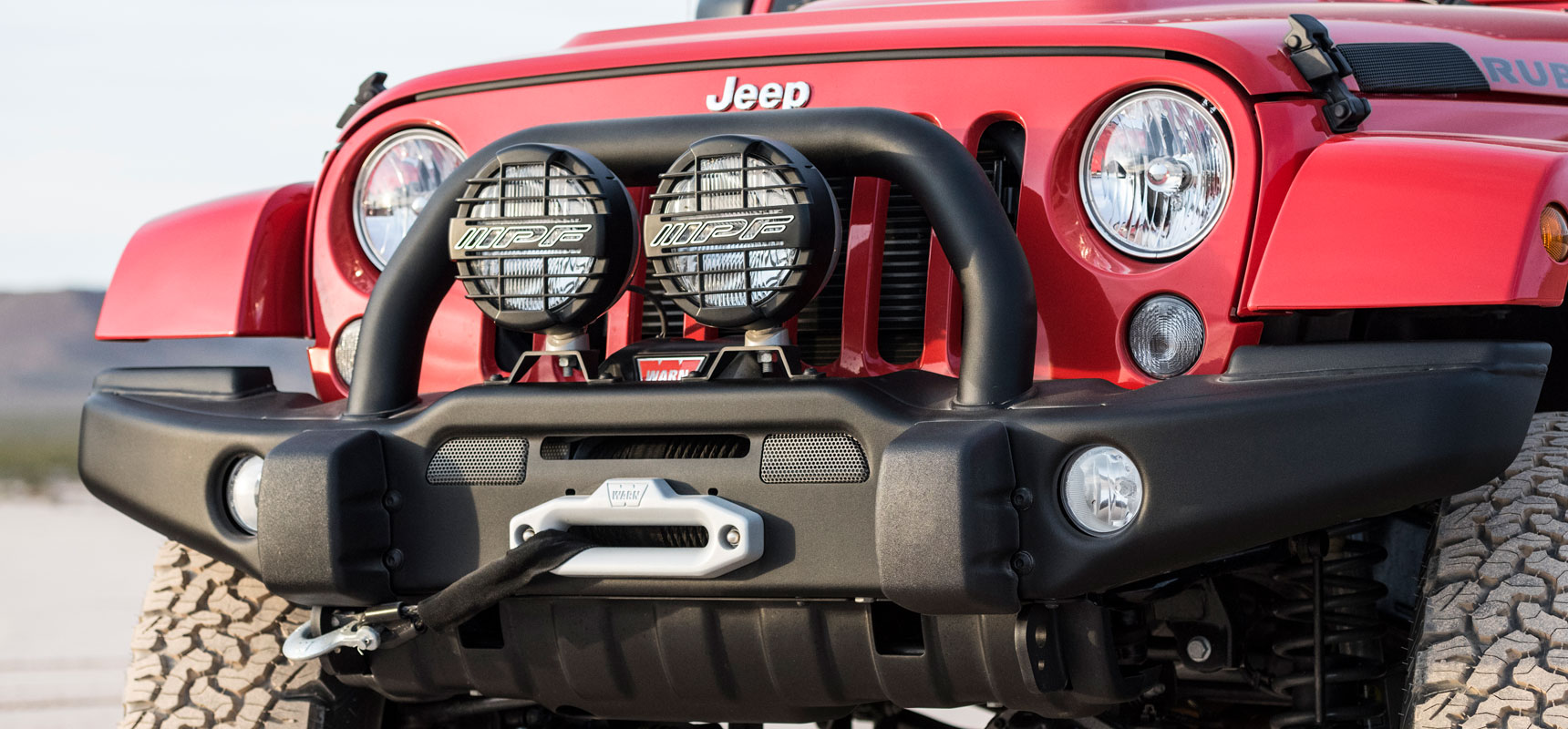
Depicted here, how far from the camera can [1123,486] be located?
6.97 ft

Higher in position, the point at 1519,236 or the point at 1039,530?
the point at 1519,236

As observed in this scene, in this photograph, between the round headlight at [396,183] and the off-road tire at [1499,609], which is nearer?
the off-road tire at [1499,609]

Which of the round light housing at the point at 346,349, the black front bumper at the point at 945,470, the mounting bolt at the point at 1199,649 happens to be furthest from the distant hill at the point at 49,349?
the mounting bolt at the point at 1199,649

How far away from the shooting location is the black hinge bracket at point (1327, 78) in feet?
7.55

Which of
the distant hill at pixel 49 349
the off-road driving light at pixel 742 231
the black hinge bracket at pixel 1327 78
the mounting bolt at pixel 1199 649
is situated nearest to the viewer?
the off-road driving light at pixel 742 231

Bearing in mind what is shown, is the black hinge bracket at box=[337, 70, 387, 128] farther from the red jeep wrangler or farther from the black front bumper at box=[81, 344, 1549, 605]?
the black front bumper at box=[81, 344, 1549, 605]

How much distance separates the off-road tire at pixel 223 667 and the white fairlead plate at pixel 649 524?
841 mm

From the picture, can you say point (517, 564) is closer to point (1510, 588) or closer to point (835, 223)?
point (835, 223)

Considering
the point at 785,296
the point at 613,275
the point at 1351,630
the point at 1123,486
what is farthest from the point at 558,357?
the point at 1351,630

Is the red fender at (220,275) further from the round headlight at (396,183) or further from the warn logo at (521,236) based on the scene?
the warn logo at (521,236)

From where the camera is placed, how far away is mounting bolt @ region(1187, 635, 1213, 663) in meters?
2.63

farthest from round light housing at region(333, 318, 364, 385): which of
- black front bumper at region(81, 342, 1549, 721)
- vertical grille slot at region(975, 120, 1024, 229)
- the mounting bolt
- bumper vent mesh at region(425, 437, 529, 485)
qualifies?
the mounting bolt

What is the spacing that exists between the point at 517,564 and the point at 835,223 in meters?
0.64

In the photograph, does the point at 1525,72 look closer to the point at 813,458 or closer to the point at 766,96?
the point at 766,96
